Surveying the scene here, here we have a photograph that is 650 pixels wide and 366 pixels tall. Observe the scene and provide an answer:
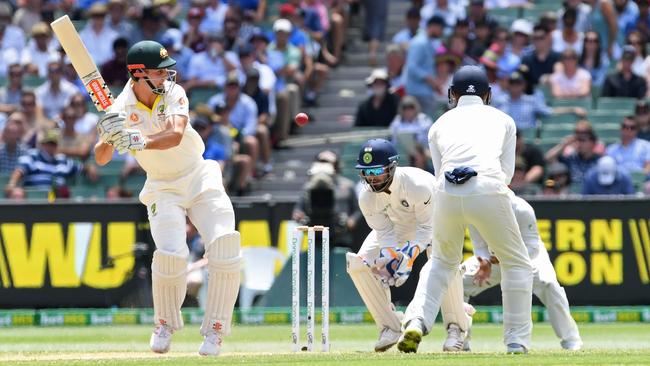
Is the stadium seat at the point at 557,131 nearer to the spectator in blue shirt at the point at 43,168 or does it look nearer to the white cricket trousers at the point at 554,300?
the spectator in blue shirt at the point at 43,168

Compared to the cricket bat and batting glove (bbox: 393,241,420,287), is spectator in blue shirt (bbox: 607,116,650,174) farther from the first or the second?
the cricket bat

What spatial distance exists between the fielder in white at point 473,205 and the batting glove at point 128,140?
194 cm

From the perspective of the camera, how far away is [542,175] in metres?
16.5

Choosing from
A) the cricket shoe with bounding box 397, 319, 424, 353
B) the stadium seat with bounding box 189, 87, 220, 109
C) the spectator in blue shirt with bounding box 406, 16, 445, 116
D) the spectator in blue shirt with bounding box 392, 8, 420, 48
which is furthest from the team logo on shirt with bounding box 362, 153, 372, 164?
the spectator in blue shirt with bounding box 392, 8, 420, 48

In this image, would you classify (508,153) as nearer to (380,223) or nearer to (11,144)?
(380,223)

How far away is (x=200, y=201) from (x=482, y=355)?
242cm

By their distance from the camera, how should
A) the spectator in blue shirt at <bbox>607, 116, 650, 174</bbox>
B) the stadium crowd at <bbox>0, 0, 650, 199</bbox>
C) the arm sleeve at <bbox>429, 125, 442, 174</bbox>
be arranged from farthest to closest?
the stadium crowd at <bbox>0, 0, 650, 199</bbox>
the spectator in blue shirt at <bbox>607, 116, 650, 174</bbox>
the arm sleeve at <bbox>429, 125, 442, 174</bbox>

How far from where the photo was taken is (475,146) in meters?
8.86

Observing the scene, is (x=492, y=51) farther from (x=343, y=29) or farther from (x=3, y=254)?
(x=3, y=254)

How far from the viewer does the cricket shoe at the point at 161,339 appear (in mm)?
10062

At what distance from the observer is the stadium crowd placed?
1688 centimetres

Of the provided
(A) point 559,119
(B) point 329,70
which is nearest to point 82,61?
(A) point 559,119

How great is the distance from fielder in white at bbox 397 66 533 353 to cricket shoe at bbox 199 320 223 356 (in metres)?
1.45

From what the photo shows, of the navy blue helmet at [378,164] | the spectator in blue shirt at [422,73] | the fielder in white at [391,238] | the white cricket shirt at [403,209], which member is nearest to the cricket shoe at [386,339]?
the fielder in white at [391,238]
